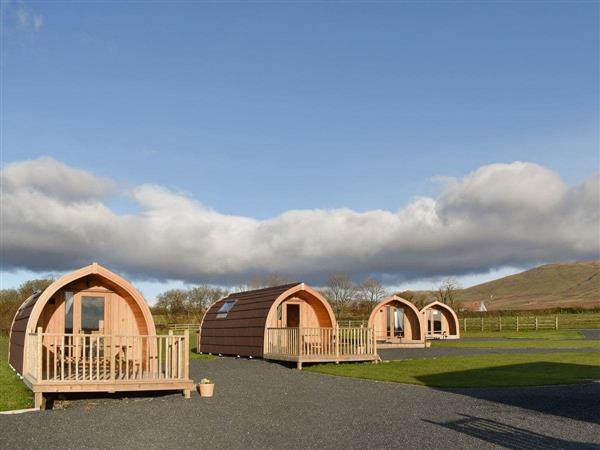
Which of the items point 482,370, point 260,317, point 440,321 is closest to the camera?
point 482,370

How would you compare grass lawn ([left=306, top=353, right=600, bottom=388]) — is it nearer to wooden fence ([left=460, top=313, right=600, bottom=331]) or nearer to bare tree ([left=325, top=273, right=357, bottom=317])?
wooden fence ([left=460, top=313, right=600, bottom=331])

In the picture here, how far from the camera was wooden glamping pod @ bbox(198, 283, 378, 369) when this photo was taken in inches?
943

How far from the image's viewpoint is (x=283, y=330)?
24656 mm

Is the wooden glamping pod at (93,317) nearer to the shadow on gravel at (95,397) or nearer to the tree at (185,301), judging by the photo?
the shadow on gravel at (95,397)

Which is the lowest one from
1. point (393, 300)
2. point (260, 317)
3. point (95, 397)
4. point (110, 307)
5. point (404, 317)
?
point (95, 397)

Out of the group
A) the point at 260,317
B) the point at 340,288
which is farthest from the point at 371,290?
the point at 260,317

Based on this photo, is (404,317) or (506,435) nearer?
(506,435)

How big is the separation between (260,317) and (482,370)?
9.40m

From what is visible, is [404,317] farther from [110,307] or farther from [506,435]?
[506,435]

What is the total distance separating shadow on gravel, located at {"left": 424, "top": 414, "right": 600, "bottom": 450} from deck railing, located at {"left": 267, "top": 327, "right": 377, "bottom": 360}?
39.2ft

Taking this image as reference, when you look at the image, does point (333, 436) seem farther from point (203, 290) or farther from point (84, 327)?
point (203, 290)

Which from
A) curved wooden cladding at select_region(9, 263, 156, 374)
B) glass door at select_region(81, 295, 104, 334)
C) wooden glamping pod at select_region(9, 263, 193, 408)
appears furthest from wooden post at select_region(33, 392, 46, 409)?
glass door at select_region(81, 295, 104, 334)

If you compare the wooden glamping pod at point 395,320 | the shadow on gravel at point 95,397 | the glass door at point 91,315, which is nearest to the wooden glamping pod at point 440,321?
the wooden glamping pod at point 395,320

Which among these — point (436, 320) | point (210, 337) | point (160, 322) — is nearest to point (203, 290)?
point (160, 322)
